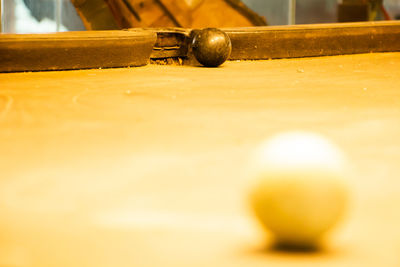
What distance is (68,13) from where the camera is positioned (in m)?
10.2

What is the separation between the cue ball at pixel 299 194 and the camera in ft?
5.21

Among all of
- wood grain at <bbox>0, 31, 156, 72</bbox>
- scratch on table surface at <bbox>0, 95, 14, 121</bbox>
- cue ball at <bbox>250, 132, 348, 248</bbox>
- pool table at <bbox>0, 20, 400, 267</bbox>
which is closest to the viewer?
cue ball at <bbox>250, 132, 348, 248</bbox>

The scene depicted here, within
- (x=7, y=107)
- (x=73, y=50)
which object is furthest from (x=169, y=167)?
(x=73, y=50)

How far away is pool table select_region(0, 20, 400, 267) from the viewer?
1.70m

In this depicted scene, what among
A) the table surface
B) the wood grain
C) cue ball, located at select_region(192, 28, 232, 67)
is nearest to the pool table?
the table surface

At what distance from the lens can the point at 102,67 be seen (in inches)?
240

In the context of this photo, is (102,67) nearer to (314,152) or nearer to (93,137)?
(93,137)

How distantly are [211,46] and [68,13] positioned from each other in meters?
4.60

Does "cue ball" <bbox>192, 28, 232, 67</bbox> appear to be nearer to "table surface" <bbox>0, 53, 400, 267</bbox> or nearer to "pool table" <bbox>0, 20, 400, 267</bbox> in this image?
"pool table" <bbox>0, 20, 400, 267</bbox>

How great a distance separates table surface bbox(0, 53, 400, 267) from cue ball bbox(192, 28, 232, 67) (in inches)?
45.7

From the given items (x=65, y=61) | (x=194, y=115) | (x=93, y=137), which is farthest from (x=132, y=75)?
(x=93, y=137)

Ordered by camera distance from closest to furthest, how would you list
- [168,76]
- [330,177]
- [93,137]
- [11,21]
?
[330,177]
[93,137]
[168,76]
[11,21]

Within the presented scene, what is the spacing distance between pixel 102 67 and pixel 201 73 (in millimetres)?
948

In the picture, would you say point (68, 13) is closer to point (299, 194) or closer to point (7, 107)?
point (7, 107)
